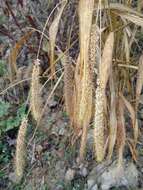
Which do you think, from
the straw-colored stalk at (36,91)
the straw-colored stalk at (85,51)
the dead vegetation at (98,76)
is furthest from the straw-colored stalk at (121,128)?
the straw-colored stalk at (85,51)

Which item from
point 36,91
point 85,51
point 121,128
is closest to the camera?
point 85,51

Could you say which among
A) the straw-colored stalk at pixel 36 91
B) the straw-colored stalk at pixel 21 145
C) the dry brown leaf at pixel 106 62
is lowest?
the straw-colored stalk at pixel 21 145

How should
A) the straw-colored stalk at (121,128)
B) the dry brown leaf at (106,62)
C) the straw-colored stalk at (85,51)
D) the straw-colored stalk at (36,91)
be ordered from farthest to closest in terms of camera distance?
the straw-colored stalk at (121,128)
the straw-colored stalk at (36,91)
the dry brown leaf at (106,62)
the straw-colored stalk at (85,51)

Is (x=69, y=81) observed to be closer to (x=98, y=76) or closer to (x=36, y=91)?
(x=36, y=91)

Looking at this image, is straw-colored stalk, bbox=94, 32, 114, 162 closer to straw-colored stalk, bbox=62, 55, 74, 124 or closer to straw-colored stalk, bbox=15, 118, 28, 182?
straw-colored stalk, bbox=62, 55, 74, 124

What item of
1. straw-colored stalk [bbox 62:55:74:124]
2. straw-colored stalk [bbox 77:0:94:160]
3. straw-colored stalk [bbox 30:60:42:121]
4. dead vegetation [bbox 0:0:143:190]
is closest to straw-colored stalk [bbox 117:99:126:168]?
dead vegetation [bbox 0:0:143:190]

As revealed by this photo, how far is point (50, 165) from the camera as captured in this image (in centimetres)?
258

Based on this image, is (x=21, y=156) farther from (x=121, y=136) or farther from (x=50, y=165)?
(x=50, y=165)

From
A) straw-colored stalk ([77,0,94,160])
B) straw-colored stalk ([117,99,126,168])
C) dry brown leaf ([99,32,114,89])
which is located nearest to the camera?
straw-colored stalk ([77,0,94,160])

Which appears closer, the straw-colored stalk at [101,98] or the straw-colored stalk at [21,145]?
the straw-colored stalk at [101,98]

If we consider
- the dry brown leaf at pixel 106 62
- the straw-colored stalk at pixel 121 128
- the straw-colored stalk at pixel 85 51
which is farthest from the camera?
the straw-colored stalk at pixel 121 128

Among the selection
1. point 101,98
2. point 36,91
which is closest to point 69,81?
point 36,91

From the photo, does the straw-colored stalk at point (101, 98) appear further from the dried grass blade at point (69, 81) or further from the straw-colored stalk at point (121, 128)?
the straw-colored stalk at point (121, 128)

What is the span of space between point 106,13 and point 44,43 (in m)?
0.88
